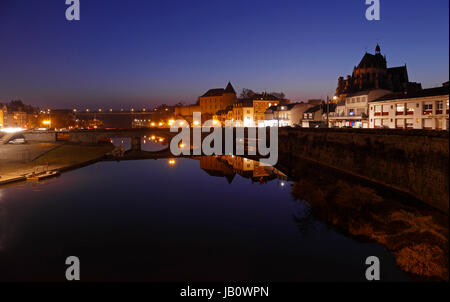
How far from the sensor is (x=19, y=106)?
578ft

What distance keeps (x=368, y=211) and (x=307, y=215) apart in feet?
16.1

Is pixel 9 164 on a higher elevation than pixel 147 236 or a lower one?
higher

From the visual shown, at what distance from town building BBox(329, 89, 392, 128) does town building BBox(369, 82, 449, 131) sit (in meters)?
6.10

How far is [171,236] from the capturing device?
2209 cm

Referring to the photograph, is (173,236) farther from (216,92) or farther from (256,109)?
(216,92)

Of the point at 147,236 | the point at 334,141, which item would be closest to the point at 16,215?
the point at 147,236

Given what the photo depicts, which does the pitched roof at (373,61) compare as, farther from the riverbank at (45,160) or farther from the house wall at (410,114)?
the riverbank at (45,160)

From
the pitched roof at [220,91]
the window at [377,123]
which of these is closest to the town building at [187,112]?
the pitched roof at [220,91]

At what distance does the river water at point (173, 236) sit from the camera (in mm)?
16578

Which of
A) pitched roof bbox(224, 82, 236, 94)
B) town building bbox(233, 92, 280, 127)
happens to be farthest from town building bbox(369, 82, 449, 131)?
pitched roof bbox(224, 82, 236, 94)

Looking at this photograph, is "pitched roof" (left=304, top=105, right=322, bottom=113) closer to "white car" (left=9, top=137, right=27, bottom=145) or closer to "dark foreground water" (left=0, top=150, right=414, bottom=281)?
"dark foreground water" (left=0, top=150, right=414, bottom=281)

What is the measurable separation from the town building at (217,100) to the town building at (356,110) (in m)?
80.6

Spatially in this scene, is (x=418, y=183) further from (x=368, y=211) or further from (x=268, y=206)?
(x=268, y=206)
